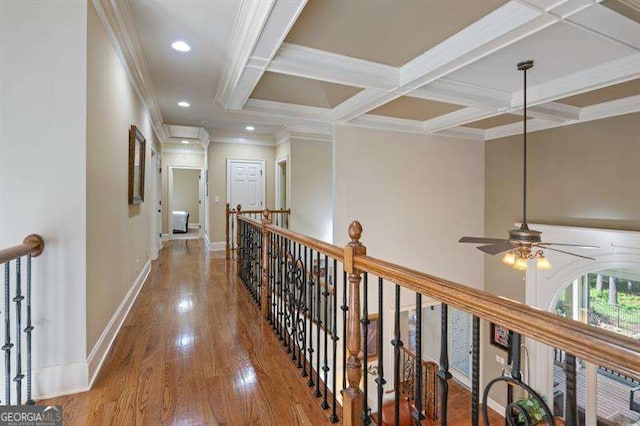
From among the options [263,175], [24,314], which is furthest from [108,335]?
[263,175]

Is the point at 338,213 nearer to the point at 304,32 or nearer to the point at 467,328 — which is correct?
the point at 304,32

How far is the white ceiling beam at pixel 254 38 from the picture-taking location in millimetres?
1989

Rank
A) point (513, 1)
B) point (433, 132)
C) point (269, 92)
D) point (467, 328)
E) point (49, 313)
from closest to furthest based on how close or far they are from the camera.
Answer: point (49, 313) → point (513, 1) → point (269, 92) → point (433, 132) → point (467, 328)

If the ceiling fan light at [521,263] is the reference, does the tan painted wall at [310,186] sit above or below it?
above

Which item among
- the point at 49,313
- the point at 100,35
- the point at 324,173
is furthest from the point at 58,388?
the point at 324,173

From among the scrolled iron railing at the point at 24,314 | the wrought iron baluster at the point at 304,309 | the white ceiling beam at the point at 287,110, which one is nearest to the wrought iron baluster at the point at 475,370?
the wrought iron baluster at the point at 304,309

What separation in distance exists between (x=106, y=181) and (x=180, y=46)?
1.42m

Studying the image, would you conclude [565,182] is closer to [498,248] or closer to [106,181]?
[498,248]

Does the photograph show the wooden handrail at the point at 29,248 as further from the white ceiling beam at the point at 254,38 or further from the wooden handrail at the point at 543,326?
the white ceiling beam at the point at 254,38

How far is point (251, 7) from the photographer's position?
2166mm

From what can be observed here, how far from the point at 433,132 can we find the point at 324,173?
7.65 ft

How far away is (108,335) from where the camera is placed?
233 cm

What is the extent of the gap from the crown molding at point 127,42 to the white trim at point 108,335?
7.07 ft

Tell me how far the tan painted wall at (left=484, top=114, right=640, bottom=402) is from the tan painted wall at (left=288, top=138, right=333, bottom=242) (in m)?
3.10
